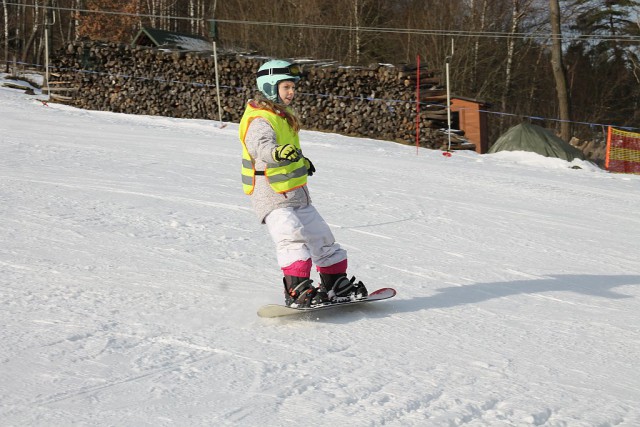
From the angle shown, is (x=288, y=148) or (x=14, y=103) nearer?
(x=288, y=148)

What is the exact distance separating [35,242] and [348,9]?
1063 inches

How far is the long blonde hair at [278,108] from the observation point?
475 centimetres

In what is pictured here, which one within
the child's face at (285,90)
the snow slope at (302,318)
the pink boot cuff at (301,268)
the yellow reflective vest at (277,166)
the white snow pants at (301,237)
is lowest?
the snow slope at (302,318)

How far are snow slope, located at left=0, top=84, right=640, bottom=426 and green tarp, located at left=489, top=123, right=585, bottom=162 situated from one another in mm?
7038

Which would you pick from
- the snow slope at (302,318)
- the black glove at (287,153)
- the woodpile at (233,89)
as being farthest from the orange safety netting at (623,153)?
the black glove at (287,153)

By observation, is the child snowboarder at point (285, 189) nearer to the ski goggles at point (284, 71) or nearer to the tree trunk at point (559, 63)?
the ski goggles at point (284, 71)

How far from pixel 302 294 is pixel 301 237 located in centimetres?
32

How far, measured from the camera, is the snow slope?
3.47m

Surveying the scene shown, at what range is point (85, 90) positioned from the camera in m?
23.9

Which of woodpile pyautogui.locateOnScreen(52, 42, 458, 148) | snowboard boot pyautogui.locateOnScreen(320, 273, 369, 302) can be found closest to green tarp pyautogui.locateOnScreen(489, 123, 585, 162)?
woodpile pyautogui.locateOnScreen(52, 42, 458, 148)

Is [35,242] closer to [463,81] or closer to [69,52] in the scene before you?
[69,52]

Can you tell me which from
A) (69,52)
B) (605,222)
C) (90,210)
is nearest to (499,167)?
(605,222)

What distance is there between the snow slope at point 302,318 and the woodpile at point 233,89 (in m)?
9.24

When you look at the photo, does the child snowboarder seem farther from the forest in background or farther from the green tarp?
the forest in background
